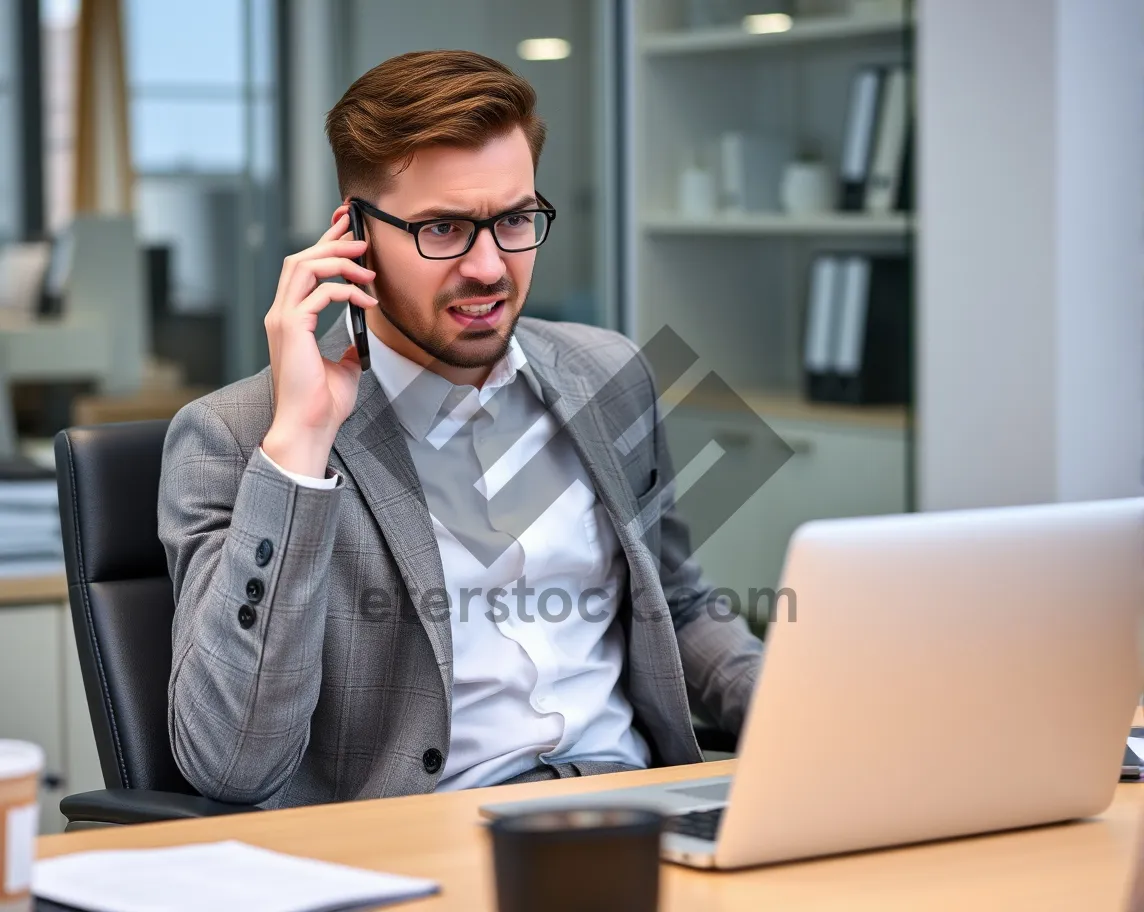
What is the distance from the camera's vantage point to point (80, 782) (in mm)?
2727

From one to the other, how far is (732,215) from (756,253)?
0.33ft

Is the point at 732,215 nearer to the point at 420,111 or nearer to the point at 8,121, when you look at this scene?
the point at 8,121

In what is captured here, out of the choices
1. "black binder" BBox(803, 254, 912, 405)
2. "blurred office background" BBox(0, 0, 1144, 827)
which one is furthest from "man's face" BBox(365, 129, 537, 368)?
"black binder" BBox(803, 254, 912, 405)

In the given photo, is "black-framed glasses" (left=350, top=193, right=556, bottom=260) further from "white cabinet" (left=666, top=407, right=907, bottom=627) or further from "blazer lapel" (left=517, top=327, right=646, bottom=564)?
"white cabinet" (left=666, top=407, right=907, bottom=627)

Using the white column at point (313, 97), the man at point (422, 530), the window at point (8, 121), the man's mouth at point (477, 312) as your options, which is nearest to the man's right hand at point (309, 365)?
the man at point (422, 530)

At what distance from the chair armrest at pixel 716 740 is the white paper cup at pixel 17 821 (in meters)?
0.98

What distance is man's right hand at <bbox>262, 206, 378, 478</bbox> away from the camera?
1472 millimetres

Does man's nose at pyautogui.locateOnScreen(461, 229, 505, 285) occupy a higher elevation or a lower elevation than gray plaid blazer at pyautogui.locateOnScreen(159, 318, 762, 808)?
higher

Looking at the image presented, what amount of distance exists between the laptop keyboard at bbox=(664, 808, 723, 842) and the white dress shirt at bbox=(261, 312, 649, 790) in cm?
47

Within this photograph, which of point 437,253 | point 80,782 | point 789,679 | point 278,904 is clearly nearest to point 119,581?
point 437,253

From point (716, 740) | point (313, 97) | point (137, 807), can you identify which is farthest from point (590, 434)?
point (313, 97)

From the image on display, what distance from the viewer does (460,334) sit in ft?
5.45

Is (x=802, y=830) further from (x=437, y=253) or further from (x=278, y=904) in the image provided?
(x=437, y=253)

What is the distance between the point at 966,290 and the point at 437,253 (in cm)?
196
